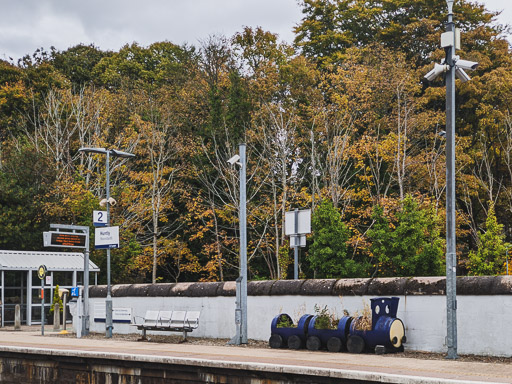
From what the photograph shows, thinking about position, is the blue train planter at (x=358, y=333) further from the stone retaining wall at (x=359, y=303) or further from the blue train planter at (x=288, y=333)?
the stone retaining wall at (x=359, y=303)

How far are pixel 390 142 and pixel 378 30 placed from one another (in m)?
12.4

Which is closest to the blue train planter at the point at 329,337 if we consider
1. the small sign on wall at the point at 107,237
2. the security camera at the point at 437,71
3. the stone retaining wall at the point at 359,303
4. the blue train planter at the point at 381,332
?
the blue train planter at the point at 381,332

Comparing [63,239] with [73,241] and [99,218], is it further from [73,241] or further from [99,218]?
[99,218]

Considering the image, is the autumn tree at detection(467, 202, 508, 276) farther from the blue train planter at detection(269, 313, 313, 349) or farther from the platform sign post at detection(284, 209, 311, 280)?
the blue train planter at detection(269, 313, 313, 349)

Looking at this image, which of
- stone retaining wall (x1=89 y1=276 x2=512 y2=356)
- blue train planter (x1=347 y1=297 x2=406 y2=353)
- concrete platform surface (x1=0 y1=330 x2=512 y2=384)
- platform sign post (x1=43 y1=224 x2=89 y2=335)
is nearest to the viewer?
concrete platform surface (x1=0 y1=330 x2=512 y2=384)

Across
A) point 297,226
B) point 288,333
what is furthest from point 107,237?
point 288,333

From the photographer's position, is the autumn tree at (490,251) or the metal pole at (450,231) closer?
the metal pole at (450,231)

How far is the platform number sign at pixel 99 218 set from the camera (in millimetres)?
23938

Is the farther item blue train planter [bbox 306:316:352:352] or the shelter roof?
the shelter roof

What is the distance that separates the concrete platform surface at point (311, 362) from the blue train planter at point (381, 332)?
0.39m

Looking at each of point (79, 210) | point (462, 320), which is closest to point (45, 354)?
point (462, 320)

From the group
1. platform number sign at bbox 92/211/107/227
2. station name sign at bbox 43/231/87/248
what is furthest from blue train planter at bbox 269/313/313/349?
platform number sign at bbox 92/211/107/227

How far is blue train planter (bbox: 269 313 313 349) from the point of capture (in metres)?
17.1

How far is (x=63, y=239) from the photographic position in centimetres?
2311
